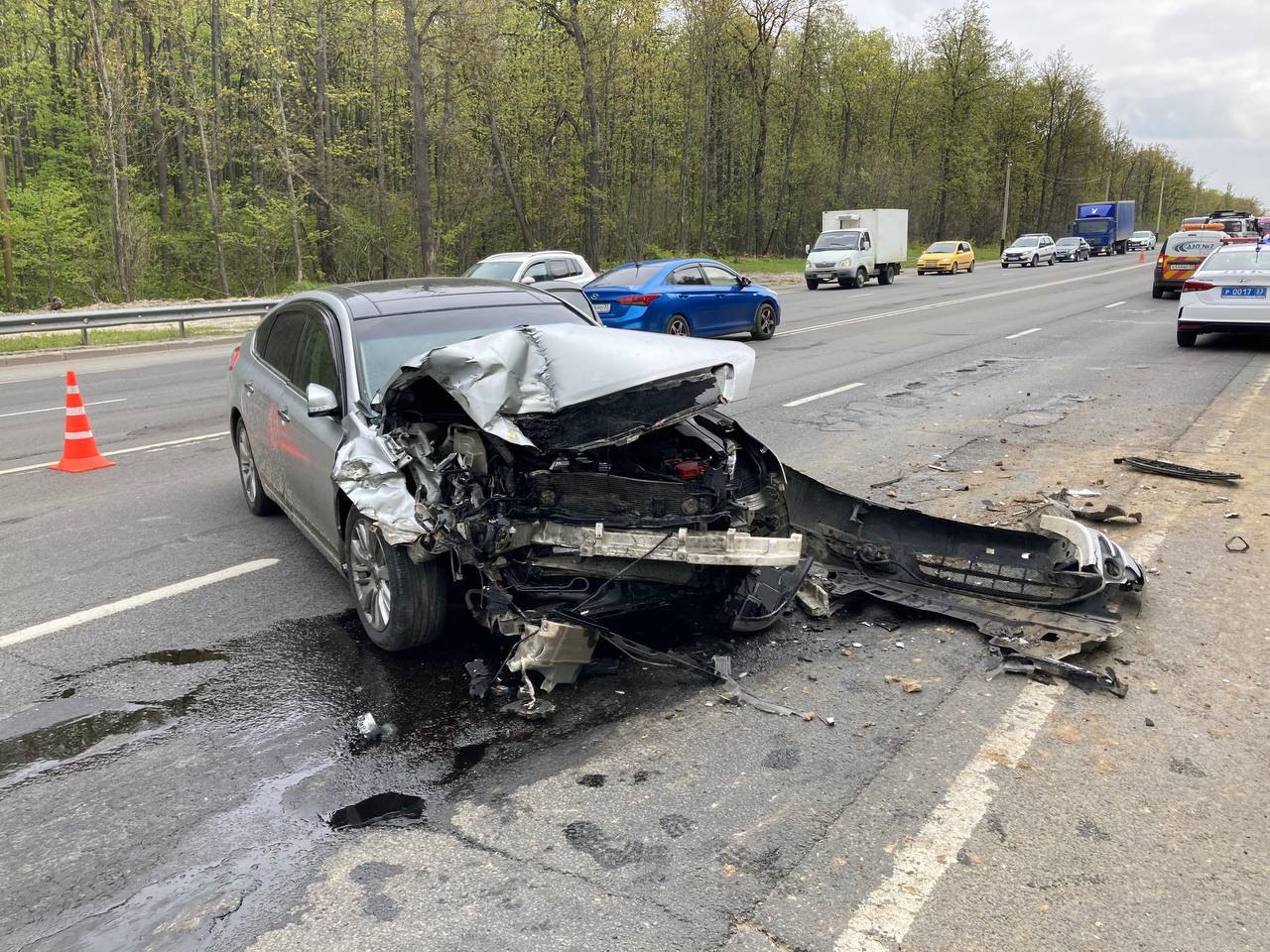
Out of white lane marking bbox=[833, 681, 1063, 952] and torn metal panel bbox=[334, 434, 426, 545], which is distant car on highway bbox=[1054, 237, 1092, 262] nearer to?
white lane marking bbox=[833, 681, 1063, 952]

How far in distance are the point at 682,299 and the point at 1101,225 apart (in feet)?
197

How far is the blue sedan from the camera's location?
1556 centimetres

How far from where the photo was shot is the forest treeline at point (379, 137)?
1340 inches

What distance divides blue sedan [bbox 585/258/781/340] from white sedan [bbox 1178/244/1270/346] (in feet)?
23.3

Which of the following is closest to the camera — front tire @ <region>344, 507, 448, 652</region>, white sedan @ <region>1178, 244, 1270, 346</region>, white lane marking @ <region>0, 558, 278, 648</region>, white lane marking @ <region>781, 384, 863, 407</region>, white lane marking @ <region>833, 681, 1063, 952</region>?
white lane marking @ <region>833, 681, 1063, 952</region>

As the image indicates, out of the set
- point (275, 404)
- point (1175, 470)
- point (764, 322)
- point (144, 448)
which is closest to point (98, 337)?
point (144, 448)

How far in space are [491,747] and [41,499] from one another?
5786 mm

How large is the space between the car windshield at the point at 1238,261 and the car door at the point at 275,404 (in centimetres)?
1400

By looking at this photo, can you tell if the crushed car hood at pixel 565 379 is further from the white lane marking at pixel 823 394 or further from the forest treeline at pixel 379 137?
the forest treeline at pixel 379 137

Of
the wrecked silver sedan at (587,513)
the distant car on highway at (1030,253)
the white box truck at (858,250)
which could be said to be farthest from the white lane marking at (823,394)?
the distant car on highway at (1030,253)

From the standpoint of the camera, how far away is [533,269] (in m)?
18.4

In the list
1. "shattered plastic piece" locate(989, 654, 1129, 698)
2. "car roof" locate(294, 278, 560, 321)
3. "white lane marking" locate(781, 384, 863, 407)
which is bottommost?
"shattered plastic piece" locate(989, 654, 1129, 698)

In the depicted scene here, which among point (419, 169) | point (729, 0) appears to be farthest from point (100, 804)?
point (729, 0)

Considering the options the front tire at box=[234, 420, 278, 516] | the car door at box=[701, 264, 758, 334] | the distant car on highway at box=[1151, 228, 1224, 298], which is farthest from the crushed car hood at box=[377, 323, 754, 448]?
the distant car on highway at box=[1151, 228, 1224, 298]
